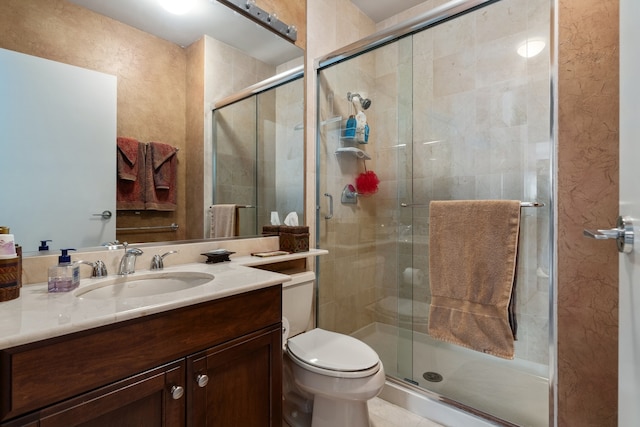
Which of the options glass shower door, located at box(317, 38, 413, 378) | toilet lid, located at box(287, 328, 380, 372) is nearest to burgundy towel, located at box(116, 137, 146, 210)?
toilet lid, located at box(287, 328, 380, 372)

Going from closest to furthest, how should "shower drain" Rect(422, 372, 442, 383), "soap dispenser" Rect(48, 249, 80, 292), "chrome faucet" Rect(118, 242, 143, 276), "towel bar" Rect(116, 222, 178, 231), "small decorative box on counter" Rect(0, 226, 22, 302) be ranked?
"small decorative box on counter" Rect(0, 226, 22, 302), "soap dispenser" Rect(48, 249, 80, 292), "chrome faucet" Rect(118, 242, 143, 276), "towel bar" Rect(116, 222, 178, 231), "shower drain" Rect(422, 372, 442, 383)

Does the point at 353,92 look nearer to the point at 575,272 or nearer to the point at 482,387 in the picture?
the point at 575,272

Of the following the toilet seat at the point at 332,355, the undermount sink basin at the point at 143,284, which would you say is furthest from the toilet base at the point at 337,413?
the undermount sink basin at the point at 143,284

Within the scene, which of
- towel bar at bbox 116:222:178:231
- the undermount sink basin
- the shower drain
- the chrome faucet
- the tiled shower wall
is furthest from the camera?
the tiled shower wall

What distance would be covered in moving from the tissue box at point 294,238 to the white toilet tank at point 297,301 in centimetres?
16

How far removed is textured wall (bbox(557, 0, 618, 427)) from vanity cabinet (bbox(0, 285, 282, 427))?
1192 mm

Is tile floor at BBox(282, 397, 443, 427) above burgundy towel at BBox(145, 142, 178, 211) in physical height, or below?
below

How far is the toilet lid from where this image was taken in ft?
4.25

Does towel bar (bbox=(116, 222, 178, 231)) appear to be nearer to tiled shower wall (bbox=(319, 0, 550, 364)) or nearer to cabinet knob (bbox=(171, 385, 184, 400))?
cabinet knob (bbox=(171, 385, 184, 400))

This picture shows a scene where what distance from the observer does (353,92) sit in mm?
2312

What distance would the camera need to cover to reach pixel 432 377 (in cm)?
186

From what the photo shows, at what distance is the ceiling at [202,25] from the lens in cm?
122

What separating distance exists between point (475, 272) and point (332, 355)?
2.63ft

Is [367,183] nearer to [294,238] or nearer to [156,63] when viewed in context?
[294,238]
